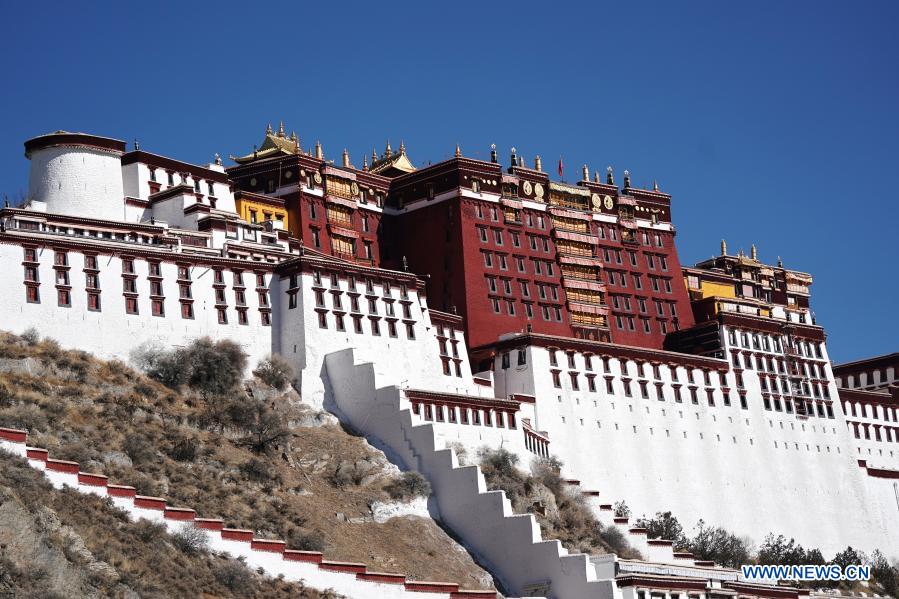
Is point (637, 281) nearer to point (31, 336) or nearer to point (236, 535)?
point (31, 336)

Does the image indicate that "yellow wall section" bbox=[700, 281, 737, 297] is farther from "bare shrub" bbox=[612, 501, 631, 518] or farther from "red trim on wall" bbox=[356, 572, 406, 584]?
"red trim on wall" bbox=[356, 572, 406, 584]

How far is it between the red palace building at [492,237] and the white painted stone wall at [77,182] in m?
13.3

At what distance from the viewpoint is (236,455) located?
8125cm

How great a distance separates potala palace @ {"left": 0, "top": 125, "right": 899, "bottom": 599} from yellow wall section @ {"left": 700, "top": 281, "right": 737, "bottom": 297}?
168 mm

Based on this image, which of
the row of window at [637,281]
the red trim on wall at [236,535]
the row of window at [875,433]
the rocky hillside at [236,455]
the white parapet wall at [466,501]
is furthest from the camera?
the row of window at [875,433]

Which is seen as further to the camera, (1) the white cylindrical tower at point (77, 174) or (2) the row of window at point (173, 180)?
(2) the row of window at point (173, 180)

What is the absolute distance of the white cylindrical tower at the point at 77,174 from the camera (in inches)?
3792

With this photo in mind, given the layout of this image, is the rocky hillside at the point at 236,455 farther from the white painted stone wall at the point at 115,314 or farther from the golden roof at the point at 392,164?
the golden roof at the point at 392,164

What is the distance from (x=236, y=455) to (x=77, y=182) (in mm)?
23425

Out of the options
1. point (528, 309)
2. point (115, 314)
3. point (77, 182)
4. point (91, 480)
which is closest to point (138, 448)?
point (115, 314)

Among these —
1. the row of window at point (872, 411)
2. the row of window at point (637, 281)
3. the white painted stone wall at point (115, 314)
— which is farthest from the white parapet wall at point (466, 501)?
the row of window at point (872, 411)

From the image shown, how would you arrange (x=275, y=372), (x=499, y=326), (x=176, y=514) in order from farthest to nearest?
1. (x=499, y=326)
2. (x=275, y=372)
3. (x=176, y=514)

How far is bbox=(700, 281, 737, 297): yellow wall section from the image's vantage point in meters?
130

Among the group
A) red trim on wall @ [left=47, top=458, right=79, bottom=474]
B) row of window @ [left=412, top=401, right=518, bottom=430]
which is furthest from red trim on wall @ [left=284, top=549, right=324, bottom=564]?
row of window @ [left=412, top=401, right=518, bottom=430]
